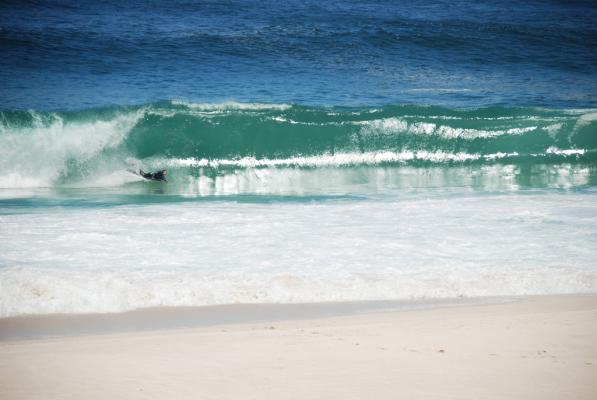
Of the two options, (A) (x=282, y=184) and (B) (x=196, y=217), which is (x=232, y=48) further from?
(B) (x=196, y=217)

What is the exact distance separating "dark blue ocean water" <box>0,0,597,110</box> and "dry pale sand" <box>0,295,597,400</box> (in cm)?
935

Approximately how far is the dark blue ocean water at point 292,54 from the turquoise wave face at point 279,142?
117cm

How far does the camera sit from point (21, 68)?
14.6m

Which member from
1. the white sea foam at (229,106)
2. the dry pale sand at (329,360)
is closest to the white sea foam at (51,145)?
the white sea foam at (229,106)

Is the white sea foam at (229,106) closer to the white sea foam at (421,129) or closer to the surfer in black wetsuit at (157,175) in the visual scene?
the white sea foam at (421,129)

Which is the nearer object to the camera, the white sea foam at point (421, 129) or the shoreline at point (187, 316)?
the shoreline at point (187, 316)

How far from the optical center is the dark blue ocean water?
1415 cm

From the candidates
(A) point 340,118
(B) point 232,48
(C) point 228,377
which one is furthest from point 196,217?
(B) point 232,48

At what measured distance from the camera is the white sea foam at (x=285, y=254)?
16.5ft

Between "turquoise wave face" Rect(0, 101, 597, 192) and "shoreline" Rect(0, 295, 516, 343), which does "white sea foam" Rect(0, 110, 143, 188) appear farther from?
"shoreline" Rect(0, 295, 516, 343)

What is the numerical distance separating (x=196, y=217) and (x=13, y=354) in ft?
11.4

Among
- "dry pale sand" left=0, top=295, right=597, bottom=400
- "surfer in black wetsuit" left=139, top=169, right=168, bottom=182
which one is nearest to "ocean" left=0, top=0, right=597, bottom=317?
"surfer in black wetsuit" left=139, top=169, right=168, bottom=182

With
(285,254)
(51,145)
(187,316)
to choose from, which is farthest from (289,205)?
(51,145)

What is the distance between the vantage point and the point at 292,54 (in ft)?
55.2
